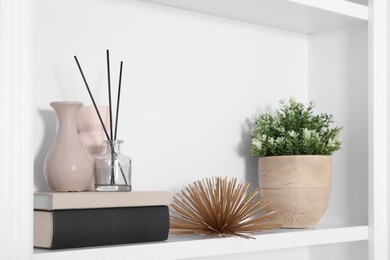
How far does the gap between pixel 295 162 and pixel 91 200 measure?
508 mm

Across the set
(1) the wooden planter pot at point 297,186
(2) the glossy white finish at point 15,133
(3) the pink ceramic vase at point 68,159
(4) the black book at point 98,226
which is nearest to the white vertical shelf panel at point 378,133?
(1) the wooden planter pot at point 297,186

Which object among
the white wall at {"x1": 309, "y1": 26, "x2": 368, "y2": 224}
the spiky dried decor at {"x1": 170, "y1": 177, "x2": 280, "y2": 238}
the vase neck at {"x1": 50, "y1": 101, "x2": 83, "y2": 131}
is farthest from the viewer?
the white wall at {"x1": 309, "y1": 26, "x2": 368, "y2": 224}

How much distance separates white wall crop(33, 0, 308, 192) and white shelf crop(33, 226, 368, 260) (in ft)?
0.71

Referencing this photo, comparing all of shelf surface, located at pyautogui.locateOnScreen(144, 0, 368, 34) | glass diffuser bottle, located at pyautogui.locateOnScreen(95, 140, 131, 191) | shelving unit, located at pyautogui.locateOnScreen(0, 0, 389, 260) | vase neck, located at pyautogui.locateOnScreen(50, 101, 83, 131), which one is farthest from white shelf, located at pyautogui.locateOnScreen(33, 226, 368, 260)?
shelf surface, located at pyautogui.locateOnScreen(144, 0, 368, 34)

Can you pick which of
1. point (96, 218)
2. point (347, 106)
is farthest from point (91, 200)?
point (347, 106)

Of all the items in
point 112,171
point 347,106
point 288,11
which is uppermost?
point 288,11

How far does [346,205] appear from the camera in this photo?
63.3 inches

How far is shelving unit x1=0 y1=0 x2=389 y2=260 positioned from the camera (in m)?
0.95

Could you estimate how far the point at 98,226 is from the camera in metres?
1.07

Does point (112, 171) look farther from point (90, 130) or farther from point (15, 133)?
point (15, 133)

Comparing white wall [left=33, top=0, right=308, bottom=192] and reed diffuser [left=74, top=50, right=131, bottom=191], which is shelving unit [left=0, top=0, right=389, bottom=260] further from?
reed diffuser [left=74, top=50, right=131, bottom=191]

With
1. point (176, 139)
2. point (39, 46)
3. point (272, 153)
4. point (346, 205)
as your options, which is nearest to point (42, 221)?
point (39, 46)

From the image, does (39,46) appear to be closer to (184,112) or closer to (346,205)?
(184,112)

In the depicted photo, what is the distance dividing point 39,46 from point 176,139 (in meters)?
0.35
